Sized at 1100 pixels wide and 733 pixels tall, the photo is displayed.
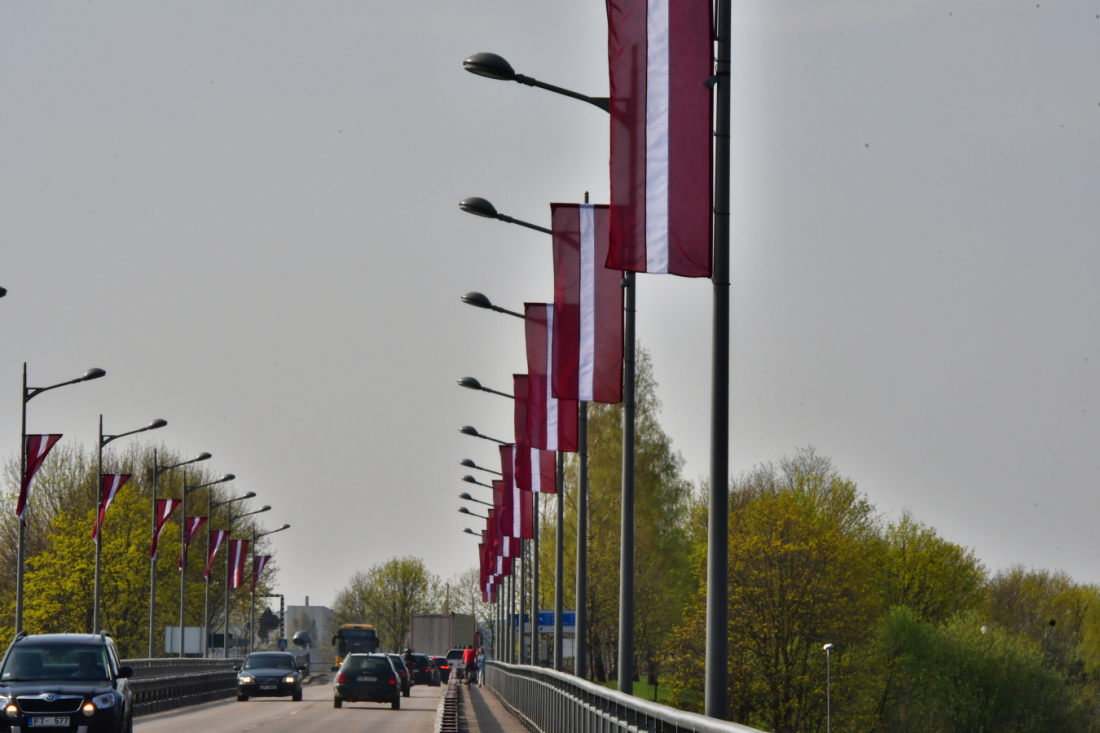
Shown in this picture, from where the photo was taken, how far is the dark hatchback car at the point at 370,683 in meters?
48.0

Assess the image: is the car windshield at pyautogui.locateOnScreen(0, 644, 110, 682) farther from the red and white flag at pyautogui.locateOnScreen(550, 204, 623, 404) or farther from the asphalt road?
the asphalt road

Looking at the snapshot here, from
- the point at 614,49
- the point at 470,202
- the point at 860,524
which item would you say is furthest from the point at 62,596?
the point at 614,49

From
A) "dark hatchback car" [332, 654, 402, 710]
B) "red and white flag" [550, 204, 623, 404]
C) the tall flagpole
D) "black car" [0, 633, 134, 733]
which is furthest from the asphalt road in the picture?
the tall flagpole

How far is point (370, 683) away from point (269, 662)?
753 cm

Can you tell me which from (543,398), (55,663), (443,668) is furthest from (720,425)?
(443,668)

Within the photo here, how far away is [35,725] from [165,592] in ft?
257

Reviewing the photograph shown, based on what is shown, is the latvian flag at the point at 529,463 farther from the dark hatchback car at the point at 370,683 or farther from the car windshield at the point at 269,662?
the car windshield at the point at 269,662

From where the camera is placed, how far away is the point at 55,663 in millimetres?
23297

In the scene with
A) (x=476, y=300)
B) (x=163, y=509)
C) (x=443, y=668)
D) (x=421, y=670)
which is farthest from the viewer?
(x=443, y=668)

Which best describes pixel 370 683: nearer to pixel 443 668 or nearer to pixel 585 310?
pixel 585 310

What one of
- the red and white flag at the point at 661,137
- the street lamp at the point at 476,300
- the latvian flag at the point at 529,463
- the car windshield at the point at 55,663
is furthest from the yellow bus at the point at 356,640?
the red and white flag at the point at 661,137

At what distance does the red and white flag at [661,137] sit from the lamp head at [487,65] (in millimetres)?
4753

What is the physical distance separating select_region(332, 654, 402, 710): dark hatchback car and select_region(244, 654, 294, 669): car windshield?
19.4 feet

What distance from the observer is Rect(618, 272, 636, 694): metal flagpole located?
22.9 meters
